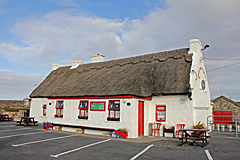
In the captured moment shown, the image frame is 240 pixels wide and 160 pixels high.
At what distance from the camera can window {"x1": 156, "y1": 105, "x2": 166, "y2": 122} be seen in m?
13.7

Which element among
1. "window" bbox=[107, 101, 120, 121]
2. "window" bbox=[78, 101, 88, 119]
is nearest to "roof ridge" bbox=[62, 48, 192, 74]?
"window" bbox=[78, 101, 88, 119]

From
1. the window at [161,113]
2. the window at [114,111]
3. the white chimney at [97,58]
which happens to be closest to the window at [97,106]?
the window at [114,111]

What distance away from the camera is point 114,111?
1352cm

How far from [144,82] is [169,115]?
2.83 meters

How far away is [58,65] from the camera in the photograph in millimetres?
25688

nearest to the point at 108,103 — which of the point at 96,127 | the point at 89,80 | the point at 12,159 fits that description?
the point at 96,127

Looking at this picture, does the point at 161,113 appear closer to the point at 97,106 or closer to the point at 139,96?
the point at 139,96

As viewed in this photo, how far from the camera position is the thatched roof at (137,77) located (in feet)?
43.6

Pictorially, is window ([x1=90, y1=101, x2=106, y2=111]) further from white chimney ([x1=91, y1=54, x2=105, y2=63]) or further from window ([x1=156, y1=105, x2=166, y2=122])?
white chimney ([x1=91, y1=54, x2=105, y2=63])

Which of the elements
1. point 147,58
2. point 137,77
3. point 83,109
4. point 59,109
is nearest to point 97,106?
point 83,109

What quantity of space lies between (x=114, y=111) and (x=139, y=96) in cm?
212

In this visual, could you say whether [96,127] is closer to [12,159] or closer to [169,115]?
[169,115]

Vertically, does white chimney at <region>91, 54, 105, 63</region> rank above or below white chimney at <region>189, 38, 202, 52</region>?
above

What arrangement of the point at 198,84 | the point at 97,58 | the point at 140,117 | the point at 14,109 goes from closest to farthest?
the point at 140,117 < the point at 198,84 < the point at 97,58 < the point at 14,109
